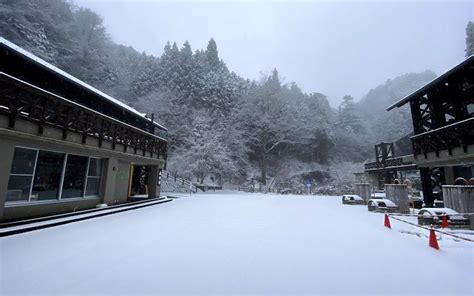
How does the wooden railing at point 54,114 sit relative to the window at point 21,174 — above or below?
above

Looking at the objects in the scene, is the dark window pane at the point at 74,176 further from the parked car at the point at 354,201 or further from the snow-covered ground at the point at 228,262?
the parked car at the point at 354,201

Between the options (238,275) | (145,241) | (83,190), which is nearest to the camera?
→ (238,275)

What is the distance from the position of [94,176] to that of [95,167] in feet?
1.41

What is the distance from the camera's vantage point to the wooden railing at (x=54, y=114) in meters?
6.28

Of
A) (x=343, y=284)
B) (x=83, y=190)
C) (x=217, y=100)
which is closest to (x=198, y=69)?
(x=217, y=100)

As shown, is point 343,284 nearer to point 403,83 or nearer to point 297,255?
point 297,255

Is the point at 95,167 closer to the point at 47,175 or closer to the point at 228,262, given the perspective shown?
the point at 47,175

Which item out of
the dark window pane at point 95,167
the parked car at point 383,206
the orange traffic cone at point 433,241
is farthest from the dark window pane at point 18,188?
the parked car at point 383,206

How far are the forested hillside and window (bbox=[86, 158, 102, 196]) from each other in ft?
51.0

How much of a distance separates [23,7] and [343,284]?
39.0 m

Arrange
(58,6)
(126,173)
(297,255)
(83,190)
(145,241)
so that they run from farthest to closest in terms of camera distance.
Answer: (58,6), (126,173), (83,190), (145,241), (297,255)

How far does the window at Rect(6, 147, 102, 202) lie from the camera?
6.95m

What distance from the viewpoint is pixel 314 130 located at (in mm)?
39625

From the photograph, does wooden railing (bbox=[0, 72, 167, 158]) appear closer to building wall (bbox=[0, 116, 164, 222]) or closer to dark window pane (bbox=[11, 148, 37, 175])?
building wall (bbox=[0, 116, 164, 222])
